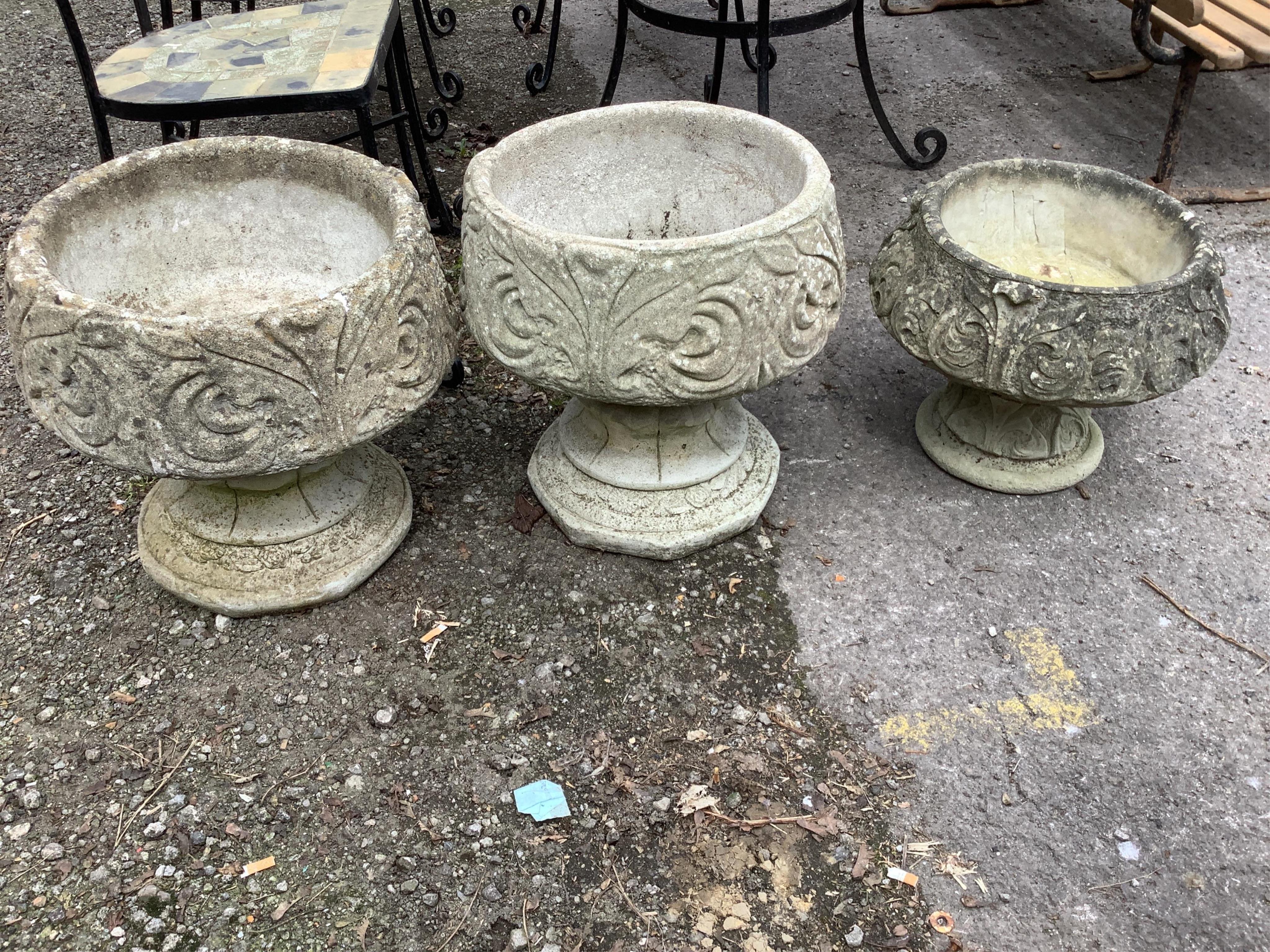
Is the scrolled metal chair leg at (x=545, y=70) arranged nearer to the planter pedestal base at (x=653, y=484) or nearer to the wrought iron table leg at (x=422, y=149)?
the wrought iron table leg at (x=422, y=149)

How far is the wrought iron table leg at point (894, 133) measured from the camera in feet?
11.7

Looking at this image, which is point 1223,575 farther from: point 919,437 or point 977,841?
point 977,841

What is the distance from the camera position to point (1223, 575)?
7.74 ft

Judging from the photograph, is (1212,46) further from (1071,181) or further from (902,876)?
(902,876)

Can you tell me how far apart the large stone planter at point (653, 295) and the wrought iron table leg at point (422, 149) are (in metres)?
1.07

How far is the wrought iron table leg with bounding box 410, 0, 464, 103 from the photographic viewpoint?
4.00 metres

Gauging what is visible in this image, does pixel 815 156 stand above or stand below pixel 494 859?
above

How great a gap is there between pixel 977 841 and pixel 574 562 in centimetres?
106

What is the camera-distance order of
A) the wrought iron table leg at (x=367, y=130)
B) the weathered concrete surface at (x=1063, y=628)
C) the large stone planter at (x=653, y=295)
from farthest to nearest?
1. the wrought iron table leg at (x=367, y=130)
2. the large stone planter at (x=653, y=295)
3. the weathered concrete surface at (x=1063, y=628)

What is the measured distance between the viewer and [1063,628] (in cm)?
225

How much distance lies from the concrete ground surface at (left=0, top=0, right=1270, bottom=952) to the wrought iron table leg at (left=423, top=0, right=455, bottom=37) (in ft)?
8.64

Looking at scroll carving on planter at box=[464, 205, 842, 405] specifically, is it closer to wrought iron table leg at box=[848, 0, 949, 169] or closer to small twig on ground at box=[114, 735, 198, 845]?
small twig on ground at box=[114, 735, 198, 845]

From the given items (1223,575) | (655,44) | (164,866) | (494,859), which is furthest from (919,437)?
(655,44)

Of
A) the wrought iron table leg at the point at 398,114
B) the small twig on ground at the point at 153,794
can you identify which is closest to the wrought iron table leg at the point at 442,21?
the wrought iron table leg at the point at 398,114
